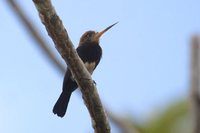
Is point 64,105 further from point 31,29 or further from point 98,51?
point 31,29

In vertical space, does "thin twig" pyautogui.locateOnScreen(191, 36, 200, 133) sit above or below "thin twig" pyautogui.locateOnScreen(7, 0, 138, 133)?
below

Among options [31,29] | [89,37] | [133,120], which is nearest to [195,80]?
[133,120]

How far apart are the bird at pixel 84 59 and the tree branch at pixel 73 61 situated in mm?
1116

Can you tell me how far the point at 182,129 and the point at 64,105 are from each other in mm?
1479

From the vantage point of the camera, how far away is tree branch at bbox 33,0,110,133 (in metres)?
3.72

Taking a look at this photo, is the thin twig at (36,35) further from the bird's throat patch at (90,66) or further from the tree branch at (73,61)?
Answer: the bird's throat patch at (90,66)

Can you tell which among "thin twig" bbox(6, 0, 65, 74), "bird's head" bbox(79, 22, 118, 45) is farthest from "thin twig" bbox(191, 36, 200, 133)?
"bird's head" bbox(79, 22, 118, 45)

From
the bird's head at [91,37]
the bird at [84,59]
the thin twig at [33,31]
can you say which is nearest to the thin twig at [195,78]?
the thin twig at [33,31]

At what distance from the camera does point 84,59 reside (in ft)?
18.7

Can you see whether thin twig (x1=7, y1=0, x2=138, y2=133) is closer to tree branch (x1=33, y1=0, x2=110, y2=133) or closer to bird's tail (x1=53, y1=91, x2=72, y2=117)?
tree branch (x1=33, y1=0, x2=110, y2=133)

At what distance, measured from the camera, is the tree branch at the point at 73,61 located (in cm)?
372

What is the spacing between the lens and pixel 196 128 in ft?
11.3

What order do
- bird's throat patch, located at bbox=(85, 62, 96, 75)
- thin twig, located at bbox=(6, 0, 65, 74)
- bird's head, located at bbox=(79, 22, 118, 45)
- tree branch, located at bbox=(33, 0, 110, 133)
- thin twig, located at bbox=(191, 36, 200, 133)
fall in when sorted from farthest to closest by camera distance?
bird's head, located at bbox=(79, 22, 118, 45), bird's throat patch, located at bbox=(85, 62, 96, 75), thin twig, located at bbox=(6, 0, 65, 74), thin twig, located at bbox=(191, 36, 200, 133), tree branch, located at bbox=(33, 0, 110, 133)

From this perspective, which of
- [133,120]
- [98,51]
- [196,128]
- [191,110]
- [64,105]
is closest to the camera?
[196,128]
